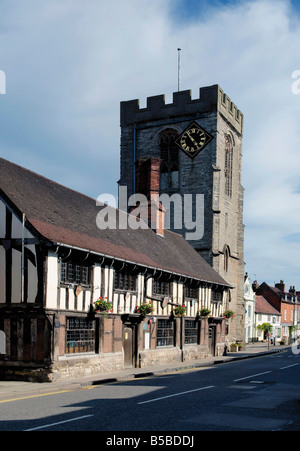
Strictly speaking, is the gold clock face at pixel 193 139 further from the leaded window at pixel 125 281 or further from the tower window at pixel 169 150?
the leaded window at pixel 125 281

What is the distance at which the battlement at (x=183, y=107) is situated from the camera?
147 ft

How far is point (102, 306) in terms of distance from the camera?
69.6ft

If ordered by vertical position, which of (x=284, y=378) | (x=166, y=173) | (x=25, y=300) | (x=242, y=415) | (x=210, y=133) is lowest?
(x=284, y=378)

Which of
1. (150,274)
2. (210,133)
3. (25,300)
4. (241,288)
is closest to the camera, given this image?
(25,300)

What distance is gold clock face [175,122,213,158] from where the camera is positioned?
44669mm

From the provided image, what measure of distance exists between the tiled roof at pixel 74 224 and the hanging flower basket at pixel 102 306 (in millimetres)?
1899

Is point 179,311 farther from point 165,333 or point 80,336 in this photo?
point 80,336

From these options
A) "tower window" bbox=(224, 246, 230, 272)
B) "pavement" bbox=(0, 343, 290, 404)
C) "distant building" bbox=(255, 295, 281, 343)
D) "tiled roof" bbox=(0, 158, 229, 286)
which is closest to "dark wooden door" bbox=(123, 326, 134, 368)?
"pavement" bbox=(0, 343, 290, 404)

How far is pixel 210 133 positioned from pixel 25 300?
29.0m

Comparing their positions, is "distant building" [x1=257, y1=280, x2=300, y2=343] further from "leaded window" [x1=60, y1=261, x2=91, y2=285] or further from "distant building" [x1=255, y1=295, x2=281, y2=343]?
"leaded window" [x1=60, y1=261, x2=91, y2=285]

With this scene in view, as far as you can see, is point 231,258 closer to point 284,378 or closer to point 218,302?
point 218,302

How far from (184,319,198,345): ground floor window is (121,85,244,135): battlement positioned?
20.3m

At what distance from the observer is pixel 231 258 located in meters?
46.4
